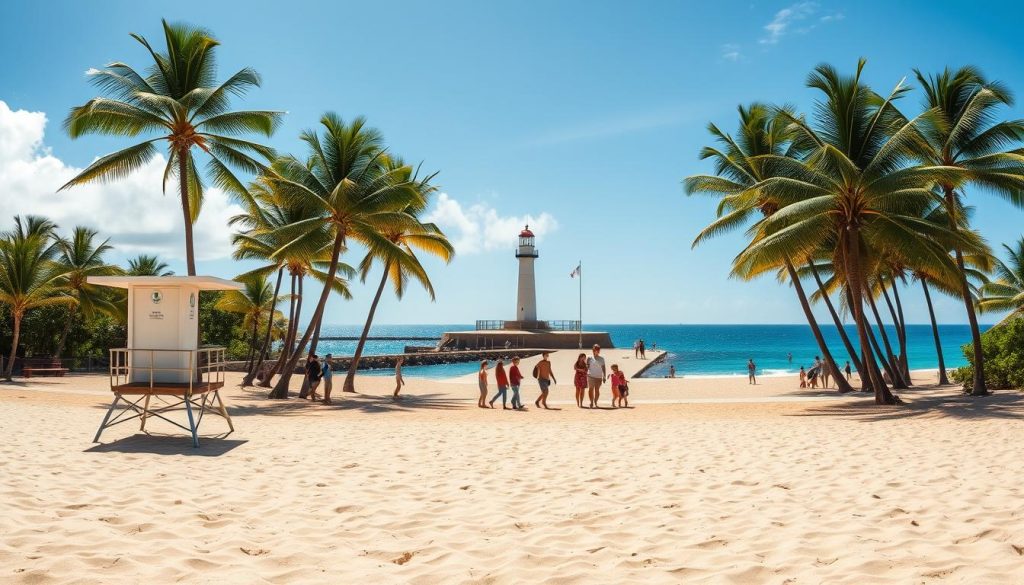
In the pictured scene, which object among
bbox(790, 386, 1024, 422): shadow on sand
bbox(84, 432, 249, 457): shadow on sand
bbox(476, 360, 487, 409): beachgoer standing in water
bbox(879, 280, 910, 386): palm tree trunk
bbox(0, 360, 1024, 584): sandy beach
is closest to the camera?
bbox(0, 360, 1024, 584): sandy beach

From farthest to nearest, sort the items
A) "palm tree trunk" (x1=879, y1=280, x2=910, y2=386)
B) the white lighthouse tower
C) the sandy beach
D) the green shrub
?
the white lighthouse tower, "palm tree trunk" (x1=879, y1=280, x2=910, y2=386), the green shrub, the sandy beach

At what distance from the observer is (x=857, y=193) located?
50.3 feet

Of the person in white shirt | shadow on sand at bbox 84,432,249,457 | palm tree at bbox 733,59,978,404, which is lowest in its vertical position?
shadow on sand at bbox 84,432,249,457

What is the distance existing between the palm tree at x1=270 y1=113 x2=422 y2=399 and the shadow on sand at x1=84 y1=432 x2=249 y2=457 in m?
8.29

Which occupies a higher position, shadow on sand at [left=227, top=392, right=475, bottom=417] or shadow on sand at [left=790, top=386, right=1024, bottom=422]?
shadow on sand at [left=790, top=386, right=1024, bottom=422]

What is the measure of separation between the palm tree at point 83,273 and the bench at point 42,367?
0.74m

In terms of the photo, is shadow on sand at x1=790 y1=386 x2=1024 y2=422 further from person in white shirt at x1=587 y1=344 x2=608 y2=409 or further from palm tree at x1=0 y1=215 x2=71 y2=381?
palm tree at x1=0 y1=215 x2=71 y2=381

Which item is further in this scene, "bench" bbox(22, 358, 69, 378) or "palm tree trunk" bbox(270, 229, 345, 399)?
"bench" bbox(22, 358, 69, 378)

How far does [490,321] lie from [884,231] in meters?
50.2

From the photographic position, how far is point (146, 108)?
1709 centimetres

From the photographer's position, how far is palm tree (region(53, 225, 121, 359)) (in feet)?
89.6

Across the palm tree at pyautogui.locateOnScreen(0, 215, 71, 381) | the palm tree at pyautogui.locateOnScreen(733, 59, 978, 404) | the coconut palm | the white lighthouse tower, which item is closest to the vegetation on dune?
the palm tree at pyautogui.locateOnScreen(733, 59, 978, 404)

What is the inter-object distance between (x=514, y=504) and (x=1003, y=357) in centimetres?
1844

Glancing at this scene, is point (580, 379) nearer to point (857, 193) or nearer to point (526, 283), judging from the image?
point (857, 193)
